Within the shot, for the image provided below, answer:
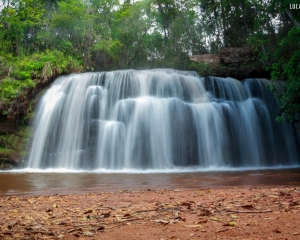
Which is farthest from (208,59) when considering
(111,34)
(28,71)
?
(28,71)

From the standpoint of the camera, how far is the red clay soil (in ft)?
10.5

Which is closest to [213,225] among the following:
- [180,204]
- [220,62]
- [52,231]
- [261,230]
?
[261,230]

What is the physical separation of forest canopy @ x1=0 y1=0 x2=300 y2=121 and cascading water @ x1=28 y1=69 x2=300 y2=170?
12.3ft

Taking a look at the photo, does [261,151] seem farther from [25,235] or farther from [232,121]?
[25,235]

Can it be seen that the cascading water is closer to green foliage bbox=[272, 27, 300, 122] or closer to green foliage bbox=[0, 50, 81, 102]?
green foliage bbox=[0, 50, 81, 102]

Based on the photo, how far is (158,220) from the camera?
3.72 m

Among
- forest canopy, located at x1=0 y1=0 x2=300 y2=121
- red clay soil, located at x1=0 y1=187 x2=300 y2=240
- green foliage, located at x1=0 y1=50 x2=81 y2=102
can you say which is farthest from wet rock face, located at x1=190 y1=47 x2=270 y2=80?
red clay soil, located at x1=0 y1=187 x2=300 y2=240

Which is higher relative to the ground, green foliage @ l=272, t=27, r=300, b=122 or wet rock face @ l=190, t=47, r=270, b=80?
wet rock face @ l=190, t=47, r=270, b=80

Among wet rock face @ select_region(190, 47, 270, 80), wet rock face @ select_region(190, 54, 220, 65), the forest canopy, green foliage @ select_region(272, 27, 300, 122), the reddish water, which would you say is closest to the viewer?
the reddish water

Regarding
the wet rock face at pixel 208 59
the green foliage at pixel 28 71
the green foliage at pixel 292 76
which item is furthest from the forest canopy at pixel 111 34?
the green foliage at pixel 292 76

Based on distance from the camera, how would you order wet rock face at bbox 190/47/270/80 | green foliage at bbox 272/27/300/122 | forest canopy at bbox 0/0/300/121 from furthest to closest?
forest canopy at bbox 0/0/300/121, wet rock face at bbox 190/47/270/80, green foliage at bbox 272/27/300/122

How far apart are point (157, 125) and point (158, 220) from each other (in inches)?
476

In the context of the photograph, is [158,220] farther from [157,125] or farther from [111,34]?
[111,34]

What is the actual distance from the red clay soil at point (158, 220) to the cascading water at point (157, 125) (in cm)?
969
